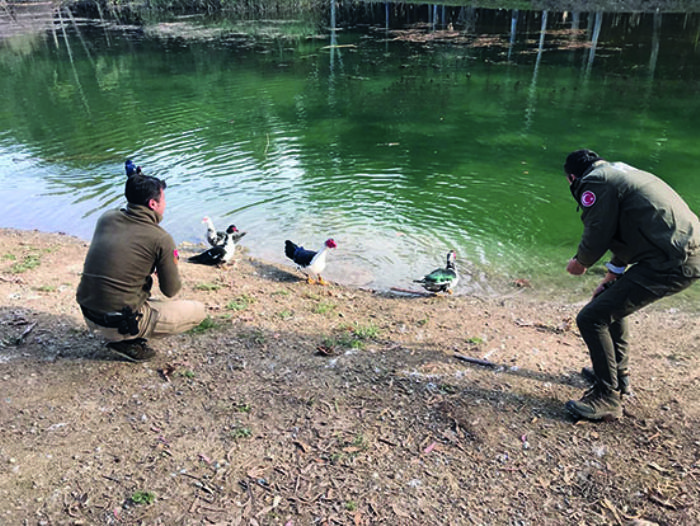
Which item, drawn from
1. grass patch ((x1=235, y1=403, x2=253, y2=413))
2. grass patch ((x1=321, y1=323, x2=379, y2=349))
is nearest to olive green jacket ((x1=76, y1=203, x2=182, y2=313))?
grass patch ((x1=235, y1=403, x2=253, y2=413))

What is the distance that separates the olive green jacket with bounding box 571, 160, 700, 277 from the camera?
4.02m

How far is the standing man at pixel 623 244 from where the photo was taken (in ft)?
13.2

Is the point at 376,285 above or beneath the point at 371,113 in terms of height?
beneath

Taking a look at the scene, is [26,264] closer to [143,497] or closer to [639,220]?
[143,497]

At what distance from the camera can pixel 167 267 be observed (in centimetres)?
486

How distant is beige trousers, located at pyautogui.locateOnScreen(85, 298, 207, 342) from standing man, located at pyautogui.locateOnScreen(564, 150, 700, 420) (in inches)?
→ 154

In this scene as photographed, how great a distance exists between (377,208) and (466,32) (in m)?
27.6

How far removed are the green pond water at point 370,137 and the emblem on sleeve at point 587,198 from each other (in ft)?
14.4

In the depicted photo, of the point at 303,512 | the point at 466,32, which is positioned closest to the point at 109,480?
the point at 303,512

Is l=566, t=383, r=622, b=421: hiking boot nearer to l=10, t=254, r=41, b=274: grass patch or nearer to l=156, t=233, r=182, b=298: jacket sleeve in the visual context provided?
l=156, t=233, r=182, b=298: jacket sleeve

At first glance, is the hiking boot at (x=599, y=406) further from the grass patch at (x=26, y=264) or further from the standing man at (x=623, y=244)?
the grass patch at (x=26, y=264)

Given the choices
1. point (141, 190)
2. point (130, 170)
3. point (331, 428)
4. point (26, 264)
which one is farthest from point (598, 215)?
point (26, 264)

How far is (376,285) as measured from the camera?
8.80m

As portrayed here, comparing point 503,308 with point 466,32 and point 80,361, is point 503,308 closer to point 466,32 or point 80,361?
point 80,361
